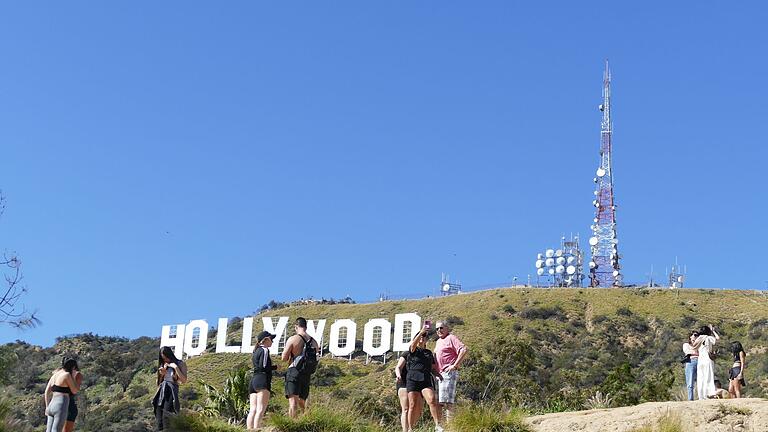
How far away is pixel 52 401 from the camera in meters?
13.0

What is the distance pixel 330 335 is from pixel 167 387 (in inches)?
2080

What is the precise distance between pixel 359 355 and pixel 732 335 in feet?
72.3

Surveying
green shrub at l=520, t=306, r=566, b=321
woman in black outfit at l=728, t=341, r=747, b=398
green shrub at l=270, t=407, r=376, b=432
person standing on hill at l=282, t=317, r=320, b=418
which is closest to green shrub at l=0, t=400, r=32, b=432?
green shrub at l=270, t=407, r=376, b=432

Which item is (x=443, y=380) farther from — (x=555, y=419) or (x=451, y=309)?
(x=451, y=309)

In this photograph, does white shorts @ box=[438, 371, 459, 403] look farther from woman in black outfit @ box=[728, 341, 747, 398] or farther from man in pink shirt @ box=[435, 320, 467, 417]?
woman in black outfit @ box=[728, 341, 747, 398]

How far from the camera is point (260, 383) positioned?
13.7 metres

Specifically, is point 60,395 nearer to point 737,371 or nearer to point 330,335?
point 737,371

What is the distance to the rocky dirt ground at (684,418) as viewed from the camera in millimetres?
12578

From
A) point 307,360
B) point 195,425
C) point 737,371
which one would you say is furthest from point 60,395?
point 737,371

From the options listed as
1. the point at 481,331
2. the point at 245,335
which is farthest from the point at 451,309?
the point at 245,335

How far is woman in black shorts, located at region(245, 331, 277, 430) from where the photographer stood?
44.5 ft

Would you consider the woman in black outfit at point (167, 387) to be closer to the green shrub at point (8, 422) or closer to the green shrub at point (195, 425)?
the green shrub at point (195, 425)

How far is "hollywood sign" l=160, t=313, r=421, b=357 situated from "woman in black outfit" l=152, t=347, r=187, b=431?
4047cm

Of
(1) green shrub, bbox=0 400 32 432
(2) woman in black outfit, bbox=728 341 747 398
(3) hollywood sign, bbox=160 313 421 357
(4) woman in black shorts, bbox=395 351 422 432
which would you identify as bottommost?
(1) green shrub, bbox=0 400 32 432
